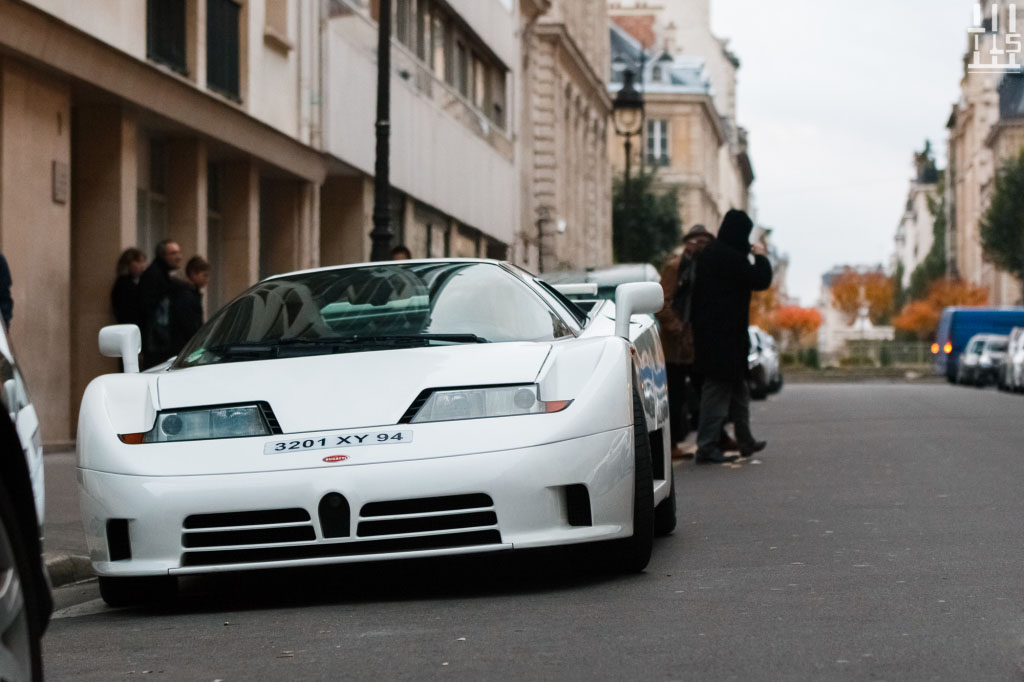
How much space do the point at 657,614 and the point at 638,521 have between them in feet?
3.24

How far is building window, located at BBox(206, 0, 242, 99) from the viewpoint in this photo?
2027 centimetres

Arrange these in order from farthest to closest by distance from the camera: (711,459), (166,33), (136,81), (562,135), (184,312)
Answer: (562,135), (166,33), (136,81), (184,312), (711,459)

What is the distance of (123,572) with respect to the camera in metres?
6.66

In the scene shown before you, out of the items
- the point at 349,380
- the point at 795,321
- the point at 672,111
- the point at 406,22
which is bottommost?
the point at 349,380

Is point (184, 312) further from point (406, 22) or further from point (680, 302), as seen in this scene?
point (406, 22)

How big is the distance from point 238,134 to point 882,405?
34.6 ft

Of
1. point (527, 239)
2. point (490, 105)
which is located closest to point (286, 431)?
point (490, 105)

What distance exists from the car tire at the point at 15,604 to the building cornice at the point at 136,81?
11787 millimetres

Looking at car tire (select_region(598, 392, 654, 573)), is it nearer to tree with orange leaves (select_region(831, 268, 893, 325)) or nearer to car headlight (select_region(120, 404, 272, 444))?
car headlight (select_region(120, 404, 272, 444))

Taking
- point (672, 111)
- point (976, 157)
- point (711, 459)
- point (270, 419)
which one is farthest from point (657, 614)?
point (976, 157)

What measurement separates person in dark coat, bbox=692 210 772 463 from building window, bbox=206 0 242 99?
8.37 metres

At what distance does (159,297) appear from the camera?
50.3 ft

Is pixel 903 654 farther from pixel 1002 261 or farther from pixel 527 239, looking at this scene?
pixel 1002 261

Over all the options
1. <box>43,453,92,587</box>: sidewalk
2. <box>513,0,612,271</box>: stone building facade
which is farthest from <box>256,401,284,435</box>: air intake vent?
<box>513,0,612,271</box>: stone building facade
